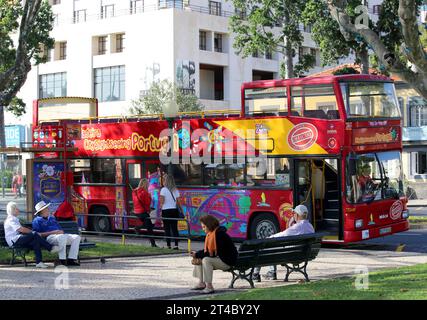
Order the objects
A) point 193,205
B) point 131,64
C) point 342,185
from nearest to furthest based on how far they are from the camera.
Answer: point 342,185 < point 193,205 < point 131,64

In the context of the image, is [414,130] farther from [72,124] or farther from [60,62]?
[72,124]

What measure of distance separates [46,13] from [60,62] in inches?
1462

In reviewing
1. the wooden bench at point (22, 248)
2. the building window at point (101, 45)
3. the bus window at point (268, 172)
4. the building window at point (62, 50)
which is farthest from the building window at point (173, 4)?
the wooden bench at point (22, 248)

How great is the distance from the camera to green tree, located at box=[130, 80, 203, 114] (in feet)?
200

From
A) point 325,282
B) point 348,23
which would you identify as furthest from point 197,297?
point 348,23

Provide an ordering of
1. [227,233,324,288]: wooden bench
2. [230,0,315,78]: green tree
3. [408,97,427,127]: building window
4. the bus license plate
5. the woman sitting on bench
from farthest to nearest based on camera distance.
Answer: [408,97,427,127]: building window, [230,0,315,78]: green tree, the bus license plate, [227,233,324,288]: wooden bench, the woman sitting on bench

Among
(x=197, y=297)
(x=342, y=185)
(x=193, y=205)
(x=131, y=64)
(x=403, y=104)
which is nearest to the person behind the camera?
(x=197, y=297)

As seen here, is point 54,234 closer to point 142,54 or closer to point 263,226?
point 263,226

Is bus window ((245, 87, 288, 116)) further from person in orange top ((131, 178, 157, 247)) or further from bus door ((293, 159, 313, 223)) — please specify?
person in orange top ((131, 178, 157, 247))

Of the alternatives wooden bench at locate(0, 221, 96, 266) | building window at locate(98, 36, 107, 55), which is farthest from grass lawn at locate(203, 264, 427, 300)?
building window at locate(98, 36, 107, 55)

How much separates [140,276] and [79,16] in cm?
6146

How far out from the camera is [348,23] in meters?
16.7

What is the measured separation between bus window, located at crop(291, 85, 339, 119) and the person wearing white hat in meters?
7.01

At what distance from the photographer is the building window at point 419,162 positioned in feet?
197
